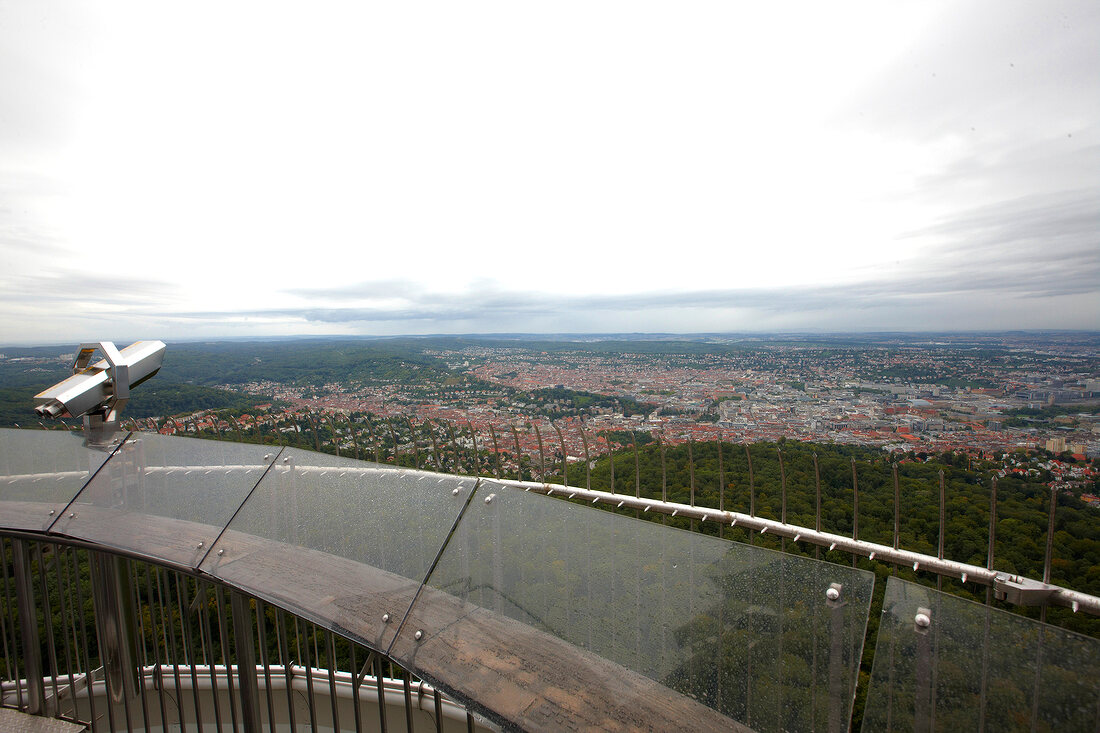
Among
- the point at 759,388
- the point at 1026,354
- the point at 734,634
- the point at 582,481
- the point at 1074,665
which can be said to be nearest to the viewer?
the point at 1074,665

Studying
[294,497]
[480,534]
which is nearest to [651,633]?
[480,534]

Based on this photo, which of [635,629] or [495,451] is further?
[495,451]

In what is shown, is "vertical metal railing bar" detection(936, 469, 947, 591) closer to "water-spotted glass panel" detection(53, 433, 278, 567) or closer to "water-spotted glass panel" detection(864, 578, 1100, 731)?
"water-spotted glass panel" detection(864, 578, 1100, 731)

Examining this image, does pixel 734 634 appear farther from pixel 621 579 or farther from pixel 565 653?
pixel 565 653

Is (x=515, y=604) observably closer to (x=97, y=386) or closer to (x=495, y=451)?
(x=495, y=451)

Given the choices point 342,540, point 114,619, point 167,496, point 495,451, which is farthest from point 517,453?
point 114,619

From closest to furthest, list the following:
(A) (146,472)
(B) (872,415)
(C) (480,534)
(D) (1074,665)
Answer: (D) (1074,665) < (C) (480,534) < (A) (146,472) < (B) (872,415)
